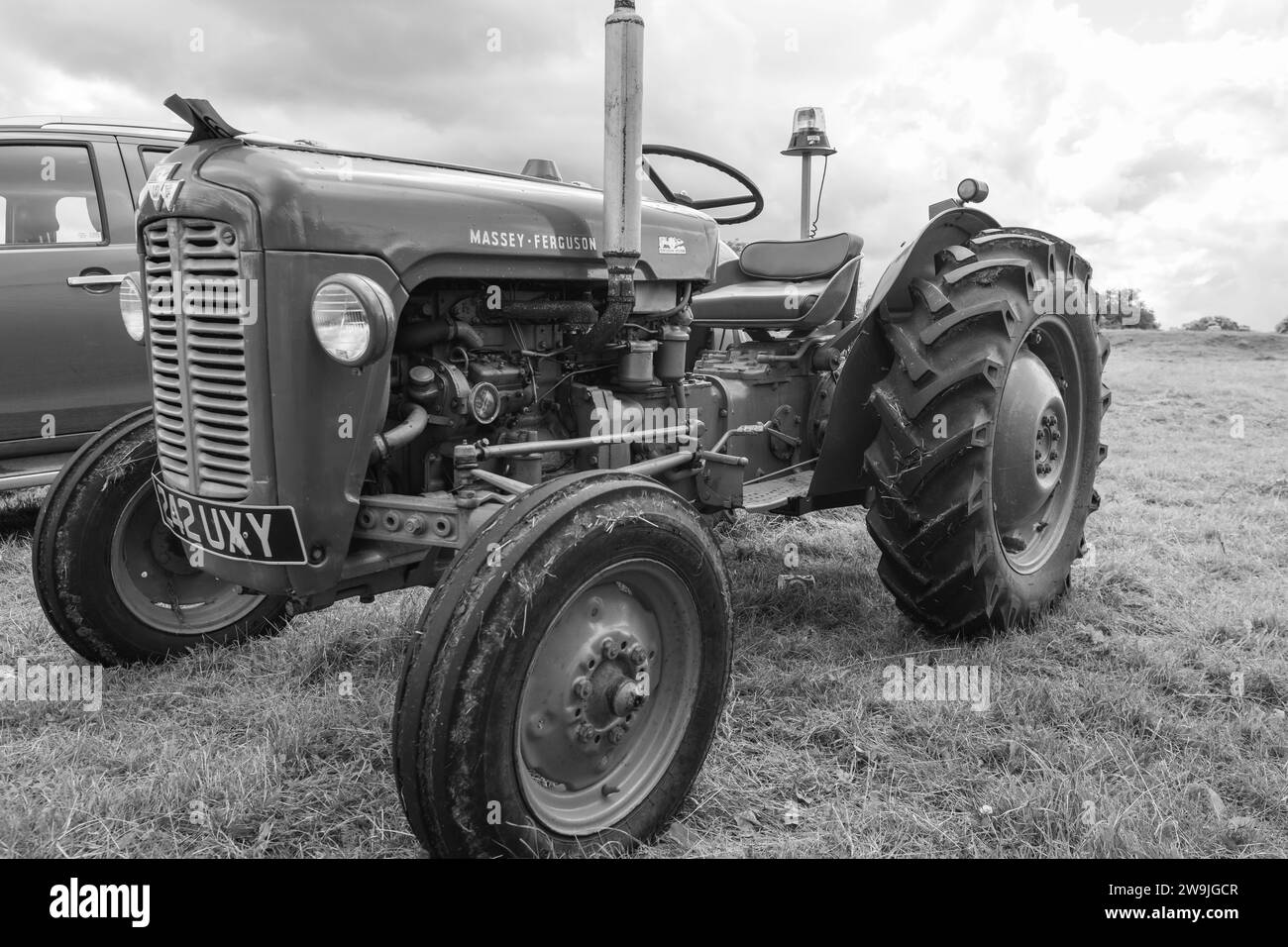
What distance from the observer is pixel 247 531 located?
2400 millimetres

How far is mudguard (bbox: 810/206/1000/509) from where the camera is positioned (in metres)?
3.44

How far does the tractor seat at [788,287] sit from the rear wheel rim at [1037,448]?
815 mm

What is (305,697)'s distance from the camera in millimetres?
3008

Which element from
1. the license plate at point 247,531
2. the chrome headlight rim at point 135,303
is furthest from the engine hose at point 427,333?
the chrome headlight rim at point 135,303

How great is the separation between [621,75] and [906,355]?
139 centimetres

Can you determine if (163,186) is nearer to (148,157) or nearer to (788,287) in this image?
(788,287)

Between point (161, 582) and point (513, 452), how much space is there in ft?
5.28

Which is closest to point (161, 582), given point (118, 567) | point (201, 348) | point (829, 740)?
point (118, 567)

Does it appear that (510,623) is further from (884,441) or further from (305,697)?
(884,441)

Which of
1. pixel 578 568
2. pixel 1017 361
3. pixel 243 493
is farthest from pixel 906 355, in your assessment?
pixel 243 493

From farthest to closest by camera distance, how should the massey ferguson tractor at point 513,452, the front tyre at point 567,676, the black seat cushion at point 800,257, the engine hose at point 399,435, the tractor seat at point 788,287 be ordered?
the black seat cushion at point 800,257 → the tractor seat at point 788,287 → the engine hose at point 399,435 → the massey ferguson tractor at point 513,452 → the front tyre at point 567,676

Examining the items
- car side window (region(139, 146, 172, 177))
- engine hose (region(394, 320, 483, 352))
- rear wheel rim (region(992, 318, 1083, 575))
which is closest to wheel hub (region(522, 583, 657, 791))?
engine hose (region(394, 320, 483, 352))

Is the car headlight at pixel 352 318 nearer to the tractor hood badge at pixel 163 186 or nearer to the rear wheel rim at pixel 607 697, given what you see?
the tractor hood badge at pixel 163 186

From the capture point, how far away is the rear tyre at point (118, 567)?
10.2 feet
